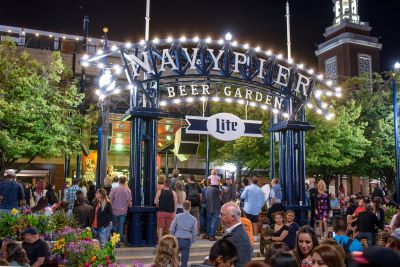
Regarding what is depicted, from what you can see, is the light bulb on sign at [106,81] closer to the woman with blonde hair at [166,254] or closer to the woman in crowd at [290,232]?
the woman in crowd at [290,232]

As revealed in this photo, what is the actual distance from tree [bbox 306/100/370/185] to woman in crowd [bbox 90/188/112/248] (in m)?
17.0

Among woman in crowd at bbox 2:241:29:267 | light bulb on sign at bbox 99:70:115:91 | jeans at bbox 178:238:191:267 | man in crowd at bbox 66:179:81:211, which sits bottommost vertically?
jeans at bbox 178:238:191:267

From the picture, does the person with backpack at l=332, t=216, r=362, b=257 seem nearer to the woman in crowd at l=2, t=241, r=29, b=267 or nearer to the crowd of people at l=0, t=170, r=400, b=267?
the crowd of people at l=0, t=170, r=400, b=267

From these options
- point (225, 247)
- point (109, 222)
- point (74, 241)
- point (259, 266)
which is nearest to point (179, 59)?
point (109, 222)

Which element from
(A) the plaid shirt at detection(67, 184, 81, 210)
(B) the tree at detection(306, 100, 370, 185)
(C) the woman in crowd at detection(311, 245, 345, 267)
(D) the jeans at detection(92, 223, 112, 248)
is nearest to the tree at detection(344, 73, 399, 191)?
(B) the tree at detection(306, 100, 370, 185)

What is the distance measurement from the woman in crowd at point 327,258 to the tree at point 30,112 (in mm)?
17406

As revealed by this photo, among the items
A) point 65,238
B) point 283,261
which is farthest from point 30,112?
point 283,261

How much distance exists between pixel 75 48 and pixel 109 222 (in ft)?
61.9

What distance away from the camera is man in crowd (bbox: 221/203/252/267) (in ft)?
17.8

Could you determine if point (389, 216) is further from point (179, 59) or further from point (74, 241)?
point (74, 241)

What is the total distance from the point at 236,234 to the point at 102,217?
22.1 ft

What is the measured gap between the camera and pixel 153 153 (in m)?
13.3

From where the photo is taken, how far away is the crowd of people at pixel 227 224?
4602mm

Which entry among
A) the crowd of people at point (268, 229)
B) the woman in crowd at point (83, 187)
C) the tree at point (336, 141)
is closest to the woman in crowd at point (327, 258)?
the crowd of people at point (268, 229)
